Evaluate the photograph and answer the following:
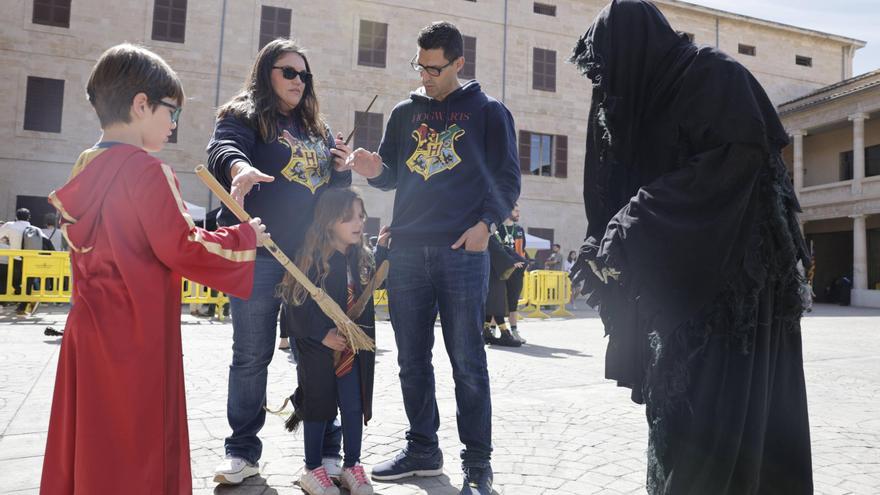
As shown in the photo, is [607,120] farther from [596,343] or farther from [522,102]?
[522,102]

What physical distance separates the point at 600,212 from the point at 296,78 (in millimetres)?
1687

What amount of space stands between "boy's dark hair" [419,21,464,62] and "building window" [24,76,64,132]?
20296mm

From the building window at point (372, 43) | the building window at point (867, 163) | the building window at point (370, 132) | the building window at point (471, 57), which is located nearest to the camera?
the building window at point (370, 132)

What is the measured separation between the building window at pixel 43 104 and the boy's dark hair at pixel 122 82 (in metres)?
20.6

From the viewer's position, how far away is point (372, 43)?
74.1 ft

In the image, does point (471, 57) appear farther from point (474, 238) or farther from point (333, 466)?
point (333, 466)

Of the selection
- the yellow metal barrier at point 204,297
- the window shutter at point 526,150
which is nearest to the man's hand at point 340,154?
the yellow metal barrier at point 204,297

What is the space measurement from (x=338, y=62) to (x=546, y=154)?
9036mm

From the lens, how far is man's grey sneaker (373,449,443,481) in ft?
9.62

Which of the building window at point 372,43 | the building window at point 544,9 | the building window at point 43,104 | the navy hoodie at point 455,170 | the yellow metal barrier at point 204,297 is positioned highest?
the building window at point 544,9

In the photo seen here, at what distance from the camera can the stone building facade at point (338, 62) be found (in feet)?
62.3

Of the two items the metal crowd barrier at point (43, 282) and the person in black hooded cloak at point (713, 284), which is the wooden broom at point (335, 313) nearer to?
the person in black hooded cloak at point (713, 284)

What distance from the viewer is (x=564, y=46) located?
25359 mm

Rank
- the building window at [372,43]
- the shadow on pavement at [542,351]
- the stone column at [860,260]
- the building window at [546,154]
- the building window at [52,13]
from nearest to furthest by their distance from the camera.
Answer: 1. the shadow on pavement at [542,351]
2. the building window at [52,13]
3. the building window at [372,43]
4. the stone column at [860,260]
5. the building window at [546,154]
